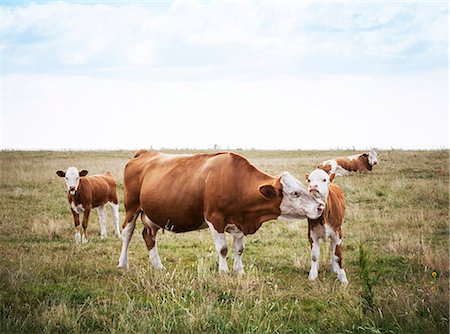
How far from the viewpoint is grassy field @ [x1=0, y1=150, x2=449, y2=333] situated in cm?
628

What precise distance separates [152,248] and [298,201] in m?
3.09

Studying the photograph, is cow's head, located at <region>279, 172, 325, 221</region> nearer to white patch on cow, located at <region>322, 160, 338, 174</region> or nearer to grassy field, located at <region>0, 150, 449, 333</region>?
grassy field, located at <region>0, 150, 449, 333</region>

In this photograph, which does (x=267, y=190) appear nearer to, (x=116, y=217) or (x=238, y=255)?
(x=238, y=255)

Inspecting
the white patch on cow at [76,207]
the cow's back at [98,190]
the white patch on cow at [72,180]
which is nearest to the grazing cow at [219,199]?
the white patch on cow at [76,207]

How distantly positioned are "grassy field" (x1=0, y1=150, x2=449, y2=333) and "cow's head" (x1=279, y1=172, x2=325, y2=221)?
1.14 m

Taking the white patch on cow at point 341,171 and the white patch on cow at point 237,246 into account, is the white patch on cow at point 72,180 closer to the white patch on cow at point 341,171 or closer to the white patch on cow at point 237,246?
the white patch on cow at point 237,246

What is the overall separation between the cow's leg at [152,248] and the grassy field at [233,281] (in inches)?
9.2

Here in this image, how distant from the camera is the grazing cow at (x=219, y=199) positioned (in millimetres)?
8766

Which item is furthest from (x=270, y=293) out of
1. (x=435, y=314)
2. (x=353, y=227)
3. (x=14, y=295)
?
(x=353, y=227)

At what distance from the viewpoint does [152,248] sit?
10.1 meters

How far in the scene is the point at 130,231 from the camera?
1054cm

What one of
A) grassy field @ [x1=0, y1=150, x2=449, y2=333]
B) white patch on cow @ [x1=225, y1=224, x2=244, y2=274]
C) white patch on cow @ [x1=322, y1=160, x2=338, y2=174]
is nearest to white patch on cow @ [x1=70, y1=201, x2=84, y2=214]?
grassy field @ [x1=0, y1=150, x2=449, y2=333]

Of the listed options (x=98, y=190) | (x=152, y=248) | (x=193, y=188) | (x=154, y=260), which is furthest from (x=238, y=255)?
(x=98, y=190)

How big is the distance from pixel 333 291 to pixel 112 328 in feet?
10.8
